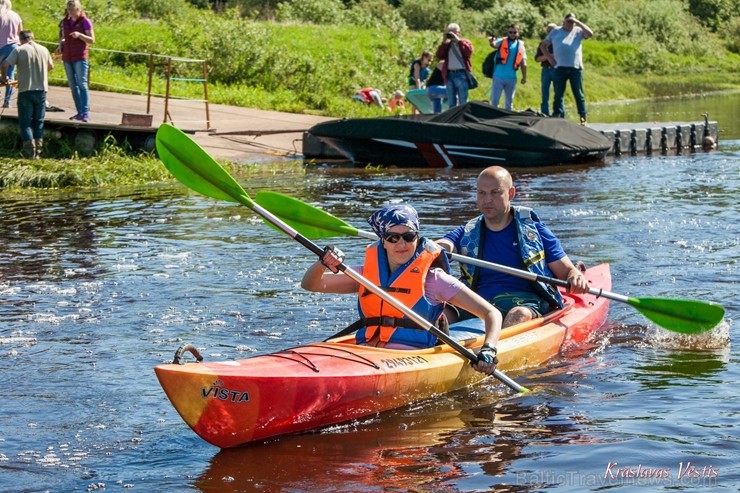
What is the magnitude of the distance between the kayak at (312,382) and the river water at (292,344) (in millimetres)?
110

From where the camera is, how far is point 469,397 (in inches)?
273

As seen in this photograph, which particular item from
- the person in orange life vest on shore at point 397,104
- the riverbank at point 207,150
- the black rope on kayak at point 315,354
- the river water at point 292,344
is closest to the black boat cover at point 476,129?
the riverbank at point 207,150

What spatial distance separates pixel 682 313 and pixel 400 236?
2.47 m

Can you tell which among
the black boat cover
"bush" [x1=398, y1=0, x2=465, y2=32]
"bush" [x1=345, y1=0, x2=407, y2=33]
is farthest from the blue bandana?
"bush" [x1=398, y1=0, x2=465, y2=32]

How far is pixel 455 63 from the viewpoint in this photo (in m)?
18.4

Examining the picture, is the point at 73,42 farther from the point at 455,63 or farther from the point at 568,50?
the point at 568,50

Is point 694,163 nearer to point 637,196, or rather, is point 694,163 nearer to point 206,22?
point 637,196

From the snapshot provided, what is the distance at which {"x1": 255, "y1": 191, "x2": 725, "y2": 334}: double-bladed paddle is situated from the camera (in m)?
7.52

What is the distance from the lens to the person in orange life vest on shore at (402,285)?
252 inches

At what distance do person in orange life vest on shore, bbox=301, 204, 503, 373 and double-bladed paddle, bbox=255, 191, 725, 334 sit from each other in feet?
2.61

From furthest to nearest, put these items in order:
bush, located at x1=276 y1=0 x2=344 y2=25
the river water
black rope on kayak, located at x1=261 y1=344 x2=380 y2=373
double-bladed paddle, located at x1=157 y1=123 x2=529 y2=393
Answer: bush, located at x1=276 y1=0 x2=344 y2=25
double-bladed paddle, located at x1=157 y1=123 x2=529 y2=393
black rope on kayak, located at x1=261 y1=344 x2=380 y2=373
the river water

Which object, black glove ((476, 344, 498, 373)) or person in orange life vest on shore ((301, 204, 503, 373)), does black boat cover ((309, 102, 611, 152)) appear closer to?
person in orange life vest on shore ((301, 204, 503, 373))

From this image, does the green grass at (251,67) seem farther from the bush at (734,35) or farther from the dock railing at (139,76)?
the bush at (734,35)

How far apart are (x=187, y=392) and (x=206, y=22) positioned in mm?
20682
